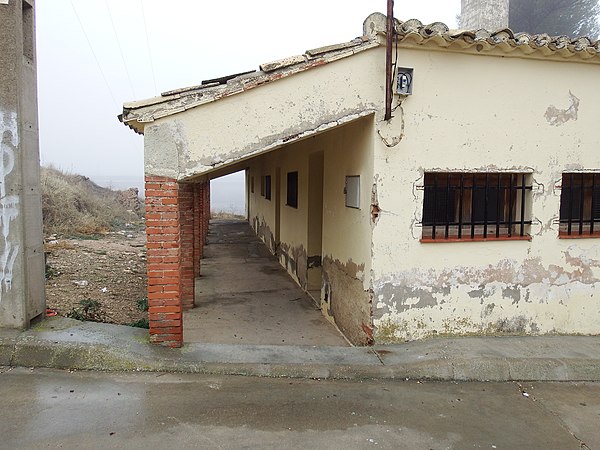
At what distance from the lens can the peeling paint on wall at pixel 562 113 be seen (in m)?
5.46

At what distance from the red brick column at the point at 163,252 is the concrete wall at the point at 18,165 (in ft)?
4.12

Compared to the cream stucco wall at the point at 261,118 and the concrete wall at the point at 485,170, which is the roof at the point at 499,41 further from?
the cream stucco wall at the point at 261,118

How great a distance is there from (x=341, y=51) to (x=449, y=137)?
1.56 metres

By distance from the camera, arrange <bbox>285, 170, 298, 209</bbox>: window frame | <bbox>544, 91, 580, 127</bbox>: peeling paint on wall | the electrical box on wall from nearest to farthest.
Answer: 1. the electrical box on wall
2. <bbox>544, 91, 580, 127</bbox>: peeling paint on wall
3. <bbox>285, 170, 298, 209</bbox>: window frame

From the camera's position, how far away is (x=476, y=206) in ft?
18.5

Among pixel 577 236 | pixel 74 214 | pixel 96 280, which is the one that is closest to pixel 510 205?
pixel 577 236

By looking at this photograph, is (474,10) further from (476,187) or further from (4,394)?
(4,394)

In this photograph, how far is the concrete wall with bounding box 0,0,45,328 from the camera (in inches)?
172

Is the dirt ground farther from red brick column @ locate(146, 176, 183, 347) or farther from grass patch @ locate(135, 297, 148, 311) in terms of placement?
red brick column @ locate(146, 176, 183, 347)

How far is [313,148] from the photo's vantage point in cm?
816

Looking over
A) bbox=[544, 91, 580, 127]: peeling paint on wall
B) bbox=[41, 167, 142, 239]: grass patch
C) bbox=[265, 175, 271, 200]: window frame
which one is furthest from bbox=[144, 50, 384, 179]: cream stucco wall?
bbox=[41, 167, 142, 239]: grass patch

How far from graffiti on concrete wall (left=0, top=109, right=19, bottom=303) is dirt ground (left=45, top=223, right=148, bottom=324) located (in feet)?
4.74

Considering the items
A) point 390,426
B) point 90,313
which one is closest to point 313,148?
point 90,313

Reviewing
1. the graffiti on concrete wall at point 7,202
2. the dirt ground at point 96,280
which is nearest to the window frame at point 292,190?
the dirt ground at point 96,280
